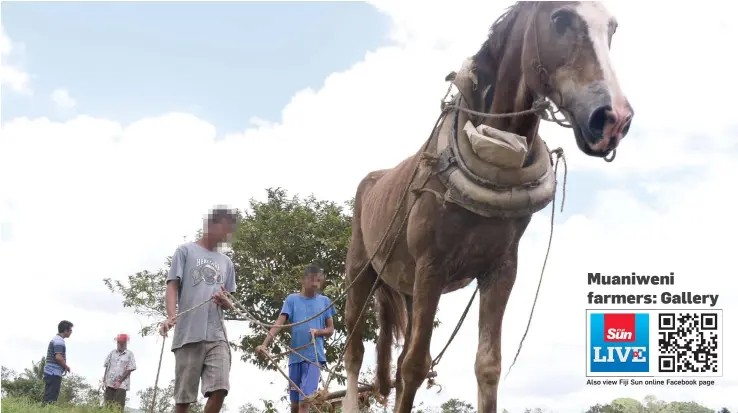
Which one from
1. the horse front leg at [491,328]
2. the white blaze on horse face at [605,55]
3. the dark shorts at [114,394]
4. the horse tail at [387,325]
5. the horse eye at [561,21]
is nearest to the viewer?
the white blaze on horse face at [605,55]

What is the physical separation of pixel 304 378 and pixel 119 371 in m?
4.25

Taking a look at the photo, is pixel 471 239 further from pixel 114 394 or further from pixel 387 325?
pixel 114 394

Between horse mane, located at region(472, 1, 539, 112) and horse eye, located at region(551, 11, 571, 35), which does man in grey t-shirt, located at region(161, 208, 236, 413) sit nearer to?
horse mane, located at region(472, 1, 539, 112)

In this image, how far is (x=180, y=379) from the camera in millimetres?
4820

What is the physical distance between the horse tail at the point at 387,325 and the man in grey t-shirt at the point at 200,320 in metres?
1.61

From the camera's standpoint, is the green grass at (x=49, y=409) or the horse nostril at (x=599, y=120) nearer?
the horse nostril at (x=599, y=120)

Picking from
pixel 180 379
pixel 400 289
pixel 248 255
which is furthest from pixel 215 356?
pixel 248 255

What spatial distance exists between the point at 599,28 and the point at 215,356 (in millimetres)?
3231

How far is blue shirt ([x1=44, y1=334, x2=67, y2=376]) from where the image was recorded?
9.78 meters

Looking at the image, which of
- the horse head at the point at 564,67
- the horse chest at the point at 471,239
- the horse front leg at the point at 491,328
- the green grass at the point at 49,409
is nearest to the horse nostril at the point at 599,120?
the horse head at the point at 564,67

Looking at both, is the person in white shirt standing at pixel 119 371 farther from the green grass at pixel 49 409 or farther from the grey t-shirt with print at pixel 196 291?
the grey t-shirt with print at pixel 196 291

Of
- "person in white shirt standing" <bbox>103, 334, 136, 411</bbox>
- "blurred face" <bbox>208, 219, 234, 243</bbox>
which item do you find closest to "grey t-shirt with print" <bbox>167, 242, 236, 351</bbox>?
"blurred face" <bbox>208, 219, 234, 243</bbox>

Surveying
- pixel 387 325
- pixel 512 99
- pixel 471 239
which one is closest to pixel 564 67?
pixel 512 99

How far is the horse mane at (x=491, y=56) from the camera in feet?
13.4
